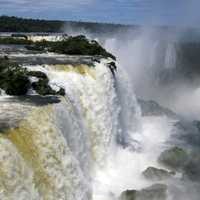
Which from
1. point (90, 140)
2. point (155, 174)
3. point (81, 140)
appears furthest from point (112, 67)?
point (81, 140)

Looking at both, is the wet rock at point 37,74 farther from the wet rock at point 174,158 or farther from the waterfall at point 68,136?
the wet rock at point 174,158

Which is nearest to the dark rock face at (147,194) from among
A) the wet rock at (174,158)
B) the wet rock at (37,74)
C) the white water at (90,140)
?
the white water at (90,140)

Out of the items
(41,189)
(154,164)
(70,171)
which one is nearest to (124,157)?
(154,164)

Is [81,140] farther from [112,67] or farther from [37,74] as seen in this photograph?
[112,67]

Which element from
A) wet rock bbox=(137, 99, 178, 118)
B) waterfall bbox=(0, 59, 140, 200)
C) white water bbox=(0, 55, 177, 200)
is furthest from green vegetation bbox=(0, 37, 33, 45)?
waterfall bbox=(0, 59, 140, 200)

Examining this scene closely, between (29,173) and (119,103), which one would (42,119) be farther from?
(119,103)
